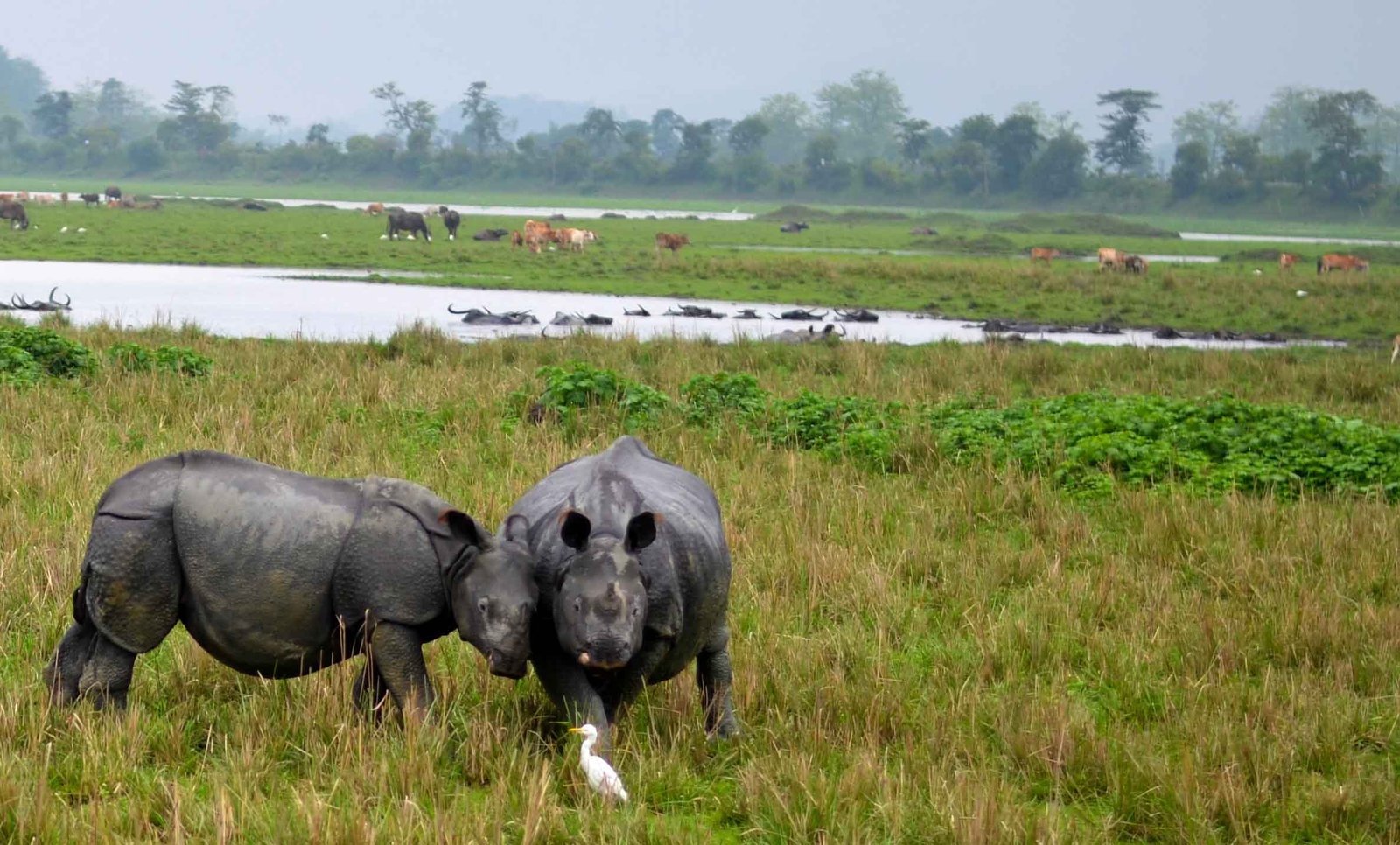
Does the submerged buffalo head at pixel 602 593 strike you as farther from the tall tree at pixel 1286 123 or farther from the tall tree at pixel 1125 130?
the tall tree at pixel 1286 123

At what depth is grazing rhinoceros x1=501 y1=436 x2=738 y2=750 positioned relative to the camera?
4980 mm

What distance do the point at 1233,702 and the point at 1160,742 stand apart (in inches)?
20.5

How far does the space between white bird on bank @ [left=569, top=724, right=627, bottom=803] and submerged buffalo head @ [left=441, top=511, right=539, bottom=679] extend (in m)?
0.38

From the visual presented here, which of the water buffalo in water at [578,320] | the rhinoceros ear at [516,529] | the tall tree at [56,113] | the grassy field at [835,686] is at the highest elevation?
the tall tree at [56,113]

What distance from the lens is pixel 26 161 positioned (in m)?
106

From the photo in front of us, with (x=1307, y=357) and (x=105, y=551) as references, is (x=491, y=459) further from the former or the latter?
(x=1307, y=357)

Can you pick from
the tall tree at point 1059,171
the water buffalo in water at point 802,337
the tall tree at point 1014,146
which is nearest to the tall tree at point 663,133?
the tall tree at point 1014,146

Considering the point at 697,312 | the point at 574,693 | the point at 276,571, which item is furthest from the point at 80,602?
the point at 697,312

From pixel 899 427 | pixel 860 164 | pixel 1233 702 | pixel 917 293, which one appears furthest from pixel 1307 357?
pixel 860 164

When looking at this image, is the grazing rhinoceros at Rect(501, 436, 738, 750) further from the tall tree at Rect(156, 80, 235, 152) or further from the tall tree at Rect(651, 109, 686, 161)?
the tall tree at Rect(651, 109, 686, 161)

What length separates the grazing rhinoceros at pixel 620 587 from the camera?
16.3 feet

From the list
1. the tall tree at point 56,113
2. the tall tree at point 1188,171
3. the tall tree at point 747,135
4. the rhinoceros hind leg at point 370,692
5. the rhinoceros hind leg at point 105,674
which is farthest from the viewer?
the tall tree at point 56,113

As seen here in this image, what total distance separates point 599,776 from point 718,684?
117 cm

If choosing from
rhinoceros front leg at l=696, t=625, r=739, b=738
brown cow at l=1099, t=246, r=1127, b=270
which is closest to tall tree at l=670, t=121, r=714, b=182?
brown cow at l=1099, t=246, r=1127, b=270
